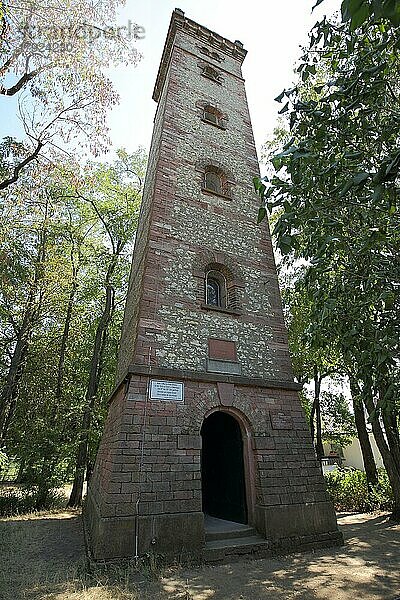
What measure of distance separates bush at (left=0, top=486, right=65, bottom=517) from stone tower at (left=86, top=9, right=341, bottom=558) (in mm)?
4510

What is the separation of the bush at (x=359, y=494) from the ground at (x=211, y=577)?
5308 millimetres

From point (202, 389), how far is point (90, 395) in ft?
27.3

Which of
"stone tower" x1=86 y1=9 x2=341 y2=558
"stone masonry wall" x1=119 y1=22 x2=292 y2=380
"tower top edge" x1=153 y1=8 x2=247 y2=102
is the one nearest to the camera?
"stone tower" x1=86 y1=9 x2=341 y2=558

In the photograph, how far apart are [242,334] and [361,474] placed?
400 inches

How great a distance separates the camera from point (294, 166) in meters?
5.00

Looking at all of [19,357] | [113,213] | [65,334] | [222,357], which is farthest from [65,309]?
[222,357]

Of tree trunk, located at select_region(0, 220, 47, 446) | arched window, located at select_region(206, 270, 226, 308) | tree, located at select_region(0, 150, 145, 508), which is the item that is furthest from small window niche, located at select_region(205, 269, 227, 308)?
tree trunk, located at select_region(0, 220, 47, 446)

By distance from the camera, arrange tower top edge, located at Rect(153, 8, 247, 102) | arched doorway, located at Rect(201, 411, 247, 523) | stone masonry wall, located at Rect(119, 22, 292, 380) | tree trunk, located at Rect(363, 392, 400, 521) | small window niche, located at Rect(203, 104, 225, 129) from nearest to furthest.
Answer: stone masonry wall, located at Rect(119, 22, 292, 380) < arched doorway, located at Rect(201, 411, 247, 523) < tree trunk, located at Rect(363, 392, 400, 521) < small window niche, located at Rect(203, 104, 225, 129) < tower top edge, located at Rect(153, 8, 247, 102)

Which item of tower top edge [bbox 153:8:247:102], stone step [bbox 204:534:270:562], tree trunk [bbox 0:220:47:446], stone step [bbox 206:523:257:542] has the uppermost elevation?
tower top edge [bbox 153:8:247:102]

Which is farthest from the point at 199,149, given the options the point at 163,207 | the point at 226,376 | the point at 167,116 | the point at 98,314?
the point at 98,314

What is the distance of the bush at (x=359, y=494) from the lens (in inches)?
464

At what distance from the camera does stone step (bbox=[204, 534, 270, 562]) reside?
5938mm

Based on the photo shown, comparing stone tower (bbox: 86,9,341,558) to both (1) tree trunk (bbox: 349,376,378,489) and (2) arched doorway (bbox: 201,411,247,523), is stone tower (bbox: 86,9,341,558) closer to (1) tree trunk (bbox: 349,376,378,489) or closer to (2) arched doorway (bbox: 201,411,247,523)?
(2) arched doorway (bbox: 201,411,247,523)

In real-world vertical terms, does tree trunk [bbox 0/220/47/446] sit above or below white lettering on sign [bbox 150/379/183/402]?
above
